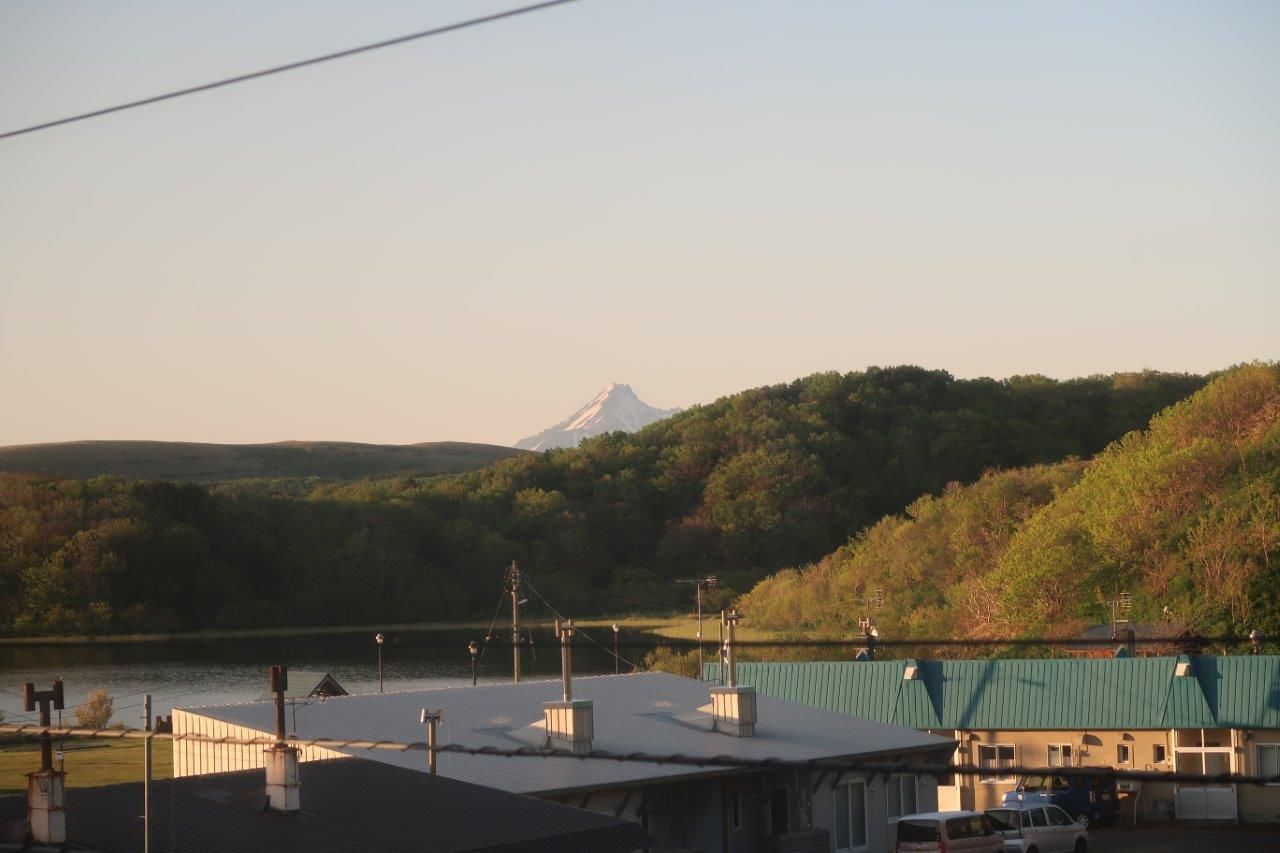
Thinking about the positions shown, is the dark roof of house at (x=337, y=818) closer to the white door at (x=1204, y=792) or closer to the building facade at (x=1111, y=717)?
the building facade at (x=1111, y=717)

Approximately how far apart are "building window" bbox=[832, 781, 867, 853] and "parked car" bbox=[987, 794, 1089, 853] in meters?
1.76

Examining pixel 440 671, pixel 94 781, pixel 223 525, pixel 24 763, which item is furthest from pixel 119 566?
pixel 440 671

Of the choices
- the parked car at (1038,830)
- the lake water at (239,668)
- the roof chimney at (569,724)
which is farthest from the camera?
the lake water at (239,668)

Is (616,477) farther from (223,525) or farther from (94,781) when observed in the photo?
(94,781)

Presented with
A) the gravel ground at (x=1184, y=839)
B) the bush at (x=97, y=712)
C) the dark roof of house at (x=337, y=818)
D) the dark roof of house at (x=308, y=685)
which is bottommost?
the gravel ground at (x=1184, y=839)

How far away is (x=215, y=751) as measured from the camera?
1839 centimetres

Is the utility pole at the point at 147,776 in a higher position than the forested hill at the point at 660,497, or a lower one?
lower

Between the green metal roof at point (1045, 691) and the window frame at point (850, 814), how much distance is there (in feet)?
19.9

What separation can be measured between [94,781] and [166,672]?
62.1ft

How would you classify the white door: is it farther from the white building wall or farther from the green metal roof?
the white building wall

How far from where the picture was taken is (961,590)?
5181 centimetres

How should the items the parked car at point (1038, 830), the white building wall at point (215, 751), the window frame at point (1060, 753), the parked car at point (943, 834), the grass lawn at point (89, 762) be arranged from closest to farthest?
the white building wall at point (215, 751), the parked car at point (943, 834), the parked car at point (1038, 830), the window frame at point (1060, 753), the grass lawn at point (89, 762)

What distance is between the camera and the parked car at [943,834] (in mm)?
18891

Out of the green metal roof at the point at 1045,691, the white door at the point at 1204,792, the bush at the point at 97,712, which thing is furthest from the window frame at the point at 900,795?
the bush at the point at 97,712
